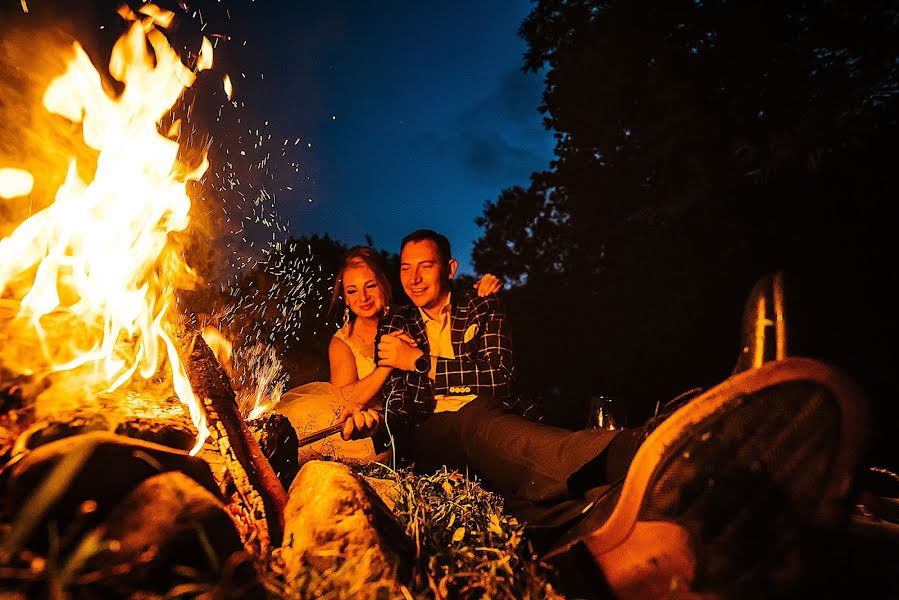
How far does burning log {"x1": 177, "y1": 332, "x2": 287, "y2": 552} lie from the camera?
232 cm

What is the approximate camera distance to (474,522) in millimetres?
2703

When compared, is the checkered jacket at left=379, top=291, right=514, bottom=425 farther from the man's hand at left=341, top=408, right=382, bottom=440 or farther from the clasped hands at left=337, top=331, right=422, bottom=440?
the man's hand at left=341, top=408, right=382, bottom=440

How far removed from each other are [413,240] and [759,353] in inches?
124

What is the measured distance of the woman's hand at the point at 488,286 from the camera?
4.78 m

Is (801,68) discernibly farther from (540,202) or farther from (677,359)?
(540,202)

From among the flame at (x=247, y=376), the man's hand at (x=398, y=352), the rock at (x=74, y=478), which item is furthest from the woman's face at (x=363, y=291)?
the rock at (x=74, y=478)

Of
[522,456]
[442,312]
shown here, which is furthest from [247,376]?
[522,456]

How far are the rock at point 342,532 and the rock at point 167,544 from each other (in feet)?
0.65

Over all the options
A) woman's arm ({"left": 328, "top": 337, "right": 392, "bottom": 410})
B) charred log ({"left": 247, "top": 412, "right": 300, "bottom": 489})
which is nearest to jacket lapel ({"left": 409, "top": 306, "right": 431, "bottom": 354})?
woman's arm ({"left": 328, "top": 337, "right": 392, "bottom": 410})

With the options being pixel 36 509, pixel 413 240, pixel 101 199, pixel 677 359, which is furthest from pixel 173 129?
pixel 677 359

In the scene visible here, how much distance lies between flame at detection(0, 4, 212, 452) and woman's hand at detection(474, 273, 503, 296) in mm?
2488

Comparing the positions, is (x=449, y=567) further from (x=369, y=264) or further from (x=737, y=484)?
(x=369, y=264)

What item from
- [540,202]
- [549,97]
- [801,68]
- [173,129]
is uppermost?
[549,97]

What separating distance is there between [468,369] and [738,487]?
9.46 ft
